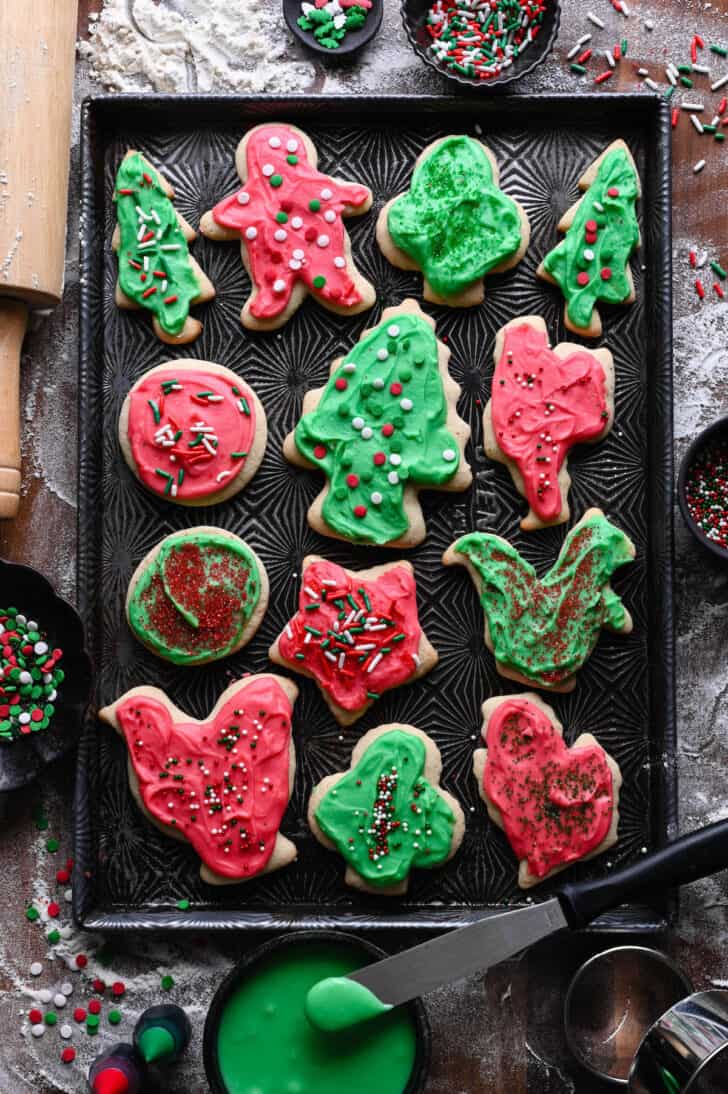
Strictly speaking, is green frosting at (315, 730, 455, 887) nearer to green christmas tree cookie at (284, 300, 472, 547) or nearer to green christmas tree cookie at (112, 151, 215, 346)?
green christmas tree cookie at (284, 300, 472, 547)

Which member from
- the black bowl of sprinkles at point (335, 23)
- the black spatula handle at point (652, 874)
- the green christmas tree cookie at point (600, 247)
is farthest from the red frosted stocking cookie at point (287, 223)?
the black spatula handle at point (652, 874)

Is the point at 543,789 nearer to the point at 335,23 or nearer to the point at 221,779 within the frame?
the point at 221,779

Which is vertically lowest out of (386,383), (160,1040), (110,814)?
(160,1040)

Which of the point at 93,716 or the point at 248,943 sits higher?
the point at 93,716

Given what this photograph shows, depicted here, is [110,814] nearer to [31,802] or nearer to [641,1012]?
[31,802]

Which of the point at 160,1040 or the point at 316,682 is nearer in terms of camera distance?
the point at 160,1040

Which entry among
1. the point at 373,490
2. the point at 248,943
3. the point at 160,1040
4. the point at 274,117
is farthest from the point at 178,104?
the point at 160,1040

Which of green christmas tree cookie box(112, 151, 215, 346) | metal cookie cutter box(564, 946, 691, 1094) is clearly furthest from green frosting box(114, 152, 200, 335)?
metal cookie cutter box(564, 946, 691, 1094)
